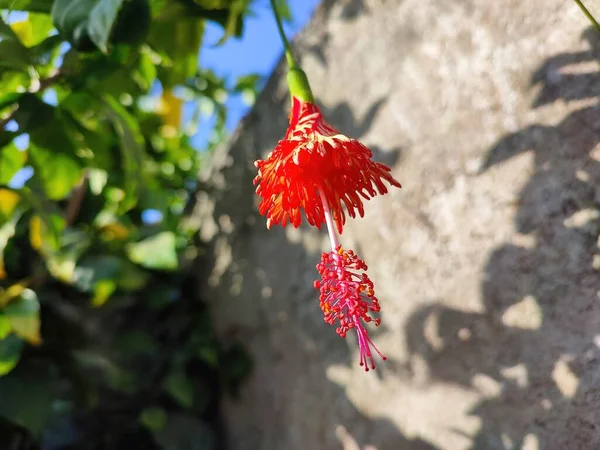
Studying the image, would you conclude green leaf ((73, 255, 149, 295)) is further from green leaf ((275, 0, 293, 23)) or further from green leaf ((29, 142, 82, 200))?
green leaf ((275, 0, 293, 23))

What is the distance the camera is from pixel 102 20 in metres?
0.53

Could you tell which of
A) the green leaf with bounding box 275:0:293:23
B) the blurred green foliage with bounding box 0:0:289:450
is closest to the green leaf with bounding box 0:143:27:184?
the blurred green foliage with bounding box 0:0:289:450

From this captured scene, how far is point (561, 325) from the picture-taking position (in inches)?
22.8

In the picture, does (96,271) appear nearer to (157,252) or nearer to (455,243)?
Result: (157,252)

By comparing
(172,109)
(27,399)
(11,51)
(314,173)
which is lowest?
(27,399)

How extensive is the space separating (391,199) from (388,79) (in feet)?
0.59

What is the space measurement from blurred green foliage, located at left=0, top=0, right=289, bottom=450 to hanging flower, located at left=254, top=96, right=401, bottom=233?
8.5 inches

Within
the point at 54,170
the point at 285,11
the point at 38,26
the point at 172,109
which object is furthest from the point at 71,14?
the point at 172,109

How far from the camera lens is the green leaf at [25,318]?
2.47 ft

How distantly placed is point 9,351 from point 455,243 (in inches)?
24.2

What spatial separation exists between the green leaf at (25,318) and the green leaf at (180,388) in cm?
31

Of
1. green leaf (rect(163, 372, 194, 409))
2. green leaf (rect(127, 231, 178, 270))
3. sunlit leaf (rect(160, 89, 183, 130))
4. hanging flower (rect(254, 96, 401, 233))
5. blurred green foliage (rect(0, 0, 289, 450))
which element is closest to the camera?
hanging flower (rect(254, 96, 401, 233))

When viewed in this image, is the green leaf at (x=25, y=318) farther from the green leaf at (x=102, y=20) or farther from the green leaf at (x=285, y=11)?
the green leaf at (x=285, y=11)

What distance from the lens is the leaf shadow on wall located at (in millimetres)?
563
